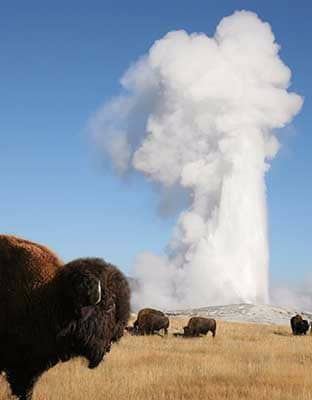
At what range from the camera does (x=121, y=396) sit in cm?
908

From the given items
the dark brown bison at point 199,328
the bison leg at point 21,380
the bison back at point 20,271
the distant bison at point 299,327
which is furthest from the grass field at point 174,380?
the distant bison at point 299,327

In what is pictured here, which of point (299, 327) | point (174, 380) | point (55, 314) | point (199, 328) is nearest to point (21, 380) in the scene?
point (55, 314)

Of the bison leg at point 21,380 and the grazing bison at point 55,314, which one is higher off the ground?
the grazing bison at point 55,314

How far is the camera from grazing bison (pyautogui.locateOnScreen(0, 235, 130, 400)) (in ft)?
23.3

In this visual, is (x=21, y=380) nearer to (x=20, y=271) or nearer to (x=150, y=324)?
(x=20, y=271)

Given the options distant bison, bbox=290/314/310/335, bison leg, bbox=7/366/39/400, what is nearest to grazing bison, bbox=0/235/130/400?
bison leg, bbox=7/366/39/400

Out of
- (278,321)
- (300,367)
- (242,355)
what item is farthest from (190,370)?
(278,321)

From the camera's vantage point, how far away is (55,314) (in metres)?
7.35

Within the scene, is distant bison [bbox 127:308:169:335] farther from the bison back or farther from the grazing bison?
the grazing bison

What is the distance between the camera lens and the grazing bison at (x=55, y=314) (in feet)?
23.3

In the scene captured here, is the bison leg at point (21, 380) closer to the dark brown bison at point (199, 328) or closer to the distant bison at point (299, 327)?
the dark brown bison at point (199, 328)

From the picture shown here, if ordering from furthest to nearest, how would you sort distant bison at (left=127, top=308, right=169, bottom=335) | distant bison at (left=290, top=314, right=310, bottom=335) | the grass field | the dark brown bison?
distant bison at (left=290, top=314, right=310, bottom=335)
distant bison at (left=127, top=308, right=169, bottom=335)
the dark brown bison
the grass field

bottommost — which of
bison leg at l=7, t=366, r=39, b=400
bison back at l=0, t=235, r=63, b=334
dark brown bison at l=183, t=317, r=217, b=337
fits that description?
bison leg at l=7, t=366, r=39, b=400

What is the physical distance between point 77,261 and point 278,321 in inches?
1660
